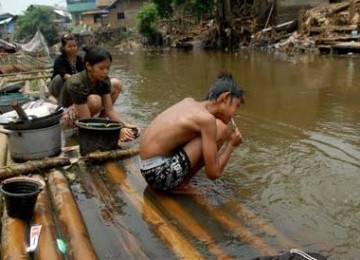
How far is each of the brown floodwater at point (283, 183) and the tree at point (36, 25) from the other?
50.2 m

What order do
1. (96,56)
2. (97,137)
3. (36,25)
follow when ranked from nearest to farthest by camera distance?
(97,137), (96,56), (36,25)

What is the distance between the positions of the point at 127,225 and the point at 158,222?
24cm

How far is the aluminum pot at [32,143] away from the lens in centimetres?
454

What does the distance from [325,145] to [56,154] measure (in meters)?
3.42

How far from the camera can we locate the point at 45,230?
3117 mm

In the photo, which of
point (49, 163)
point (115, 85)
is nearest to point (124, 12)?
point (115, 85)

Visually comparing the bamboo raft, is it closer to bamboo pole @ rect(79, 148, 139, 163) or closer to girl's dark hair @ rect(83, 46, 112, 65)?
bamboo pole @ rect(79, 148, 139, 163)

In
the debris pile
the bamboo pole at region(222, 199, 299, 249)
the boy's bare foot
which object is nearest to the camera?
the bamboo pole at region(222, 199, 299, 249)

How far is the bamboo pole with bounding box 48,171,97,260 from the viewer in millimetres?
2929

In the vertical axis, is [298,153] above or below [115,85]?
below

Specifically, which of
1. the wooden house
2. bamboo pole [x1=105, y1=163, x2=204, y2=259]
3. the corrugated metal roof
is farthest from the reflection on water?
the corrugated metal roof

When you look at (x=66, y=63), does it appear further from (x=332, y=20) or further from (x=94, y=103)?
(x=332, y=20)

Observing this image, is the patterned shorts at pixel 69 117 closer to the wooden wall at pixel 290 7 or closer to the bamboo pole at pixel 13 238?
the bamboo pole at pixel 13 238

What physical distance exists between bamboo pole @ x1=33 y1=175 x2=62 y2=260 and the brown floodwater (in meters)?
0.56
